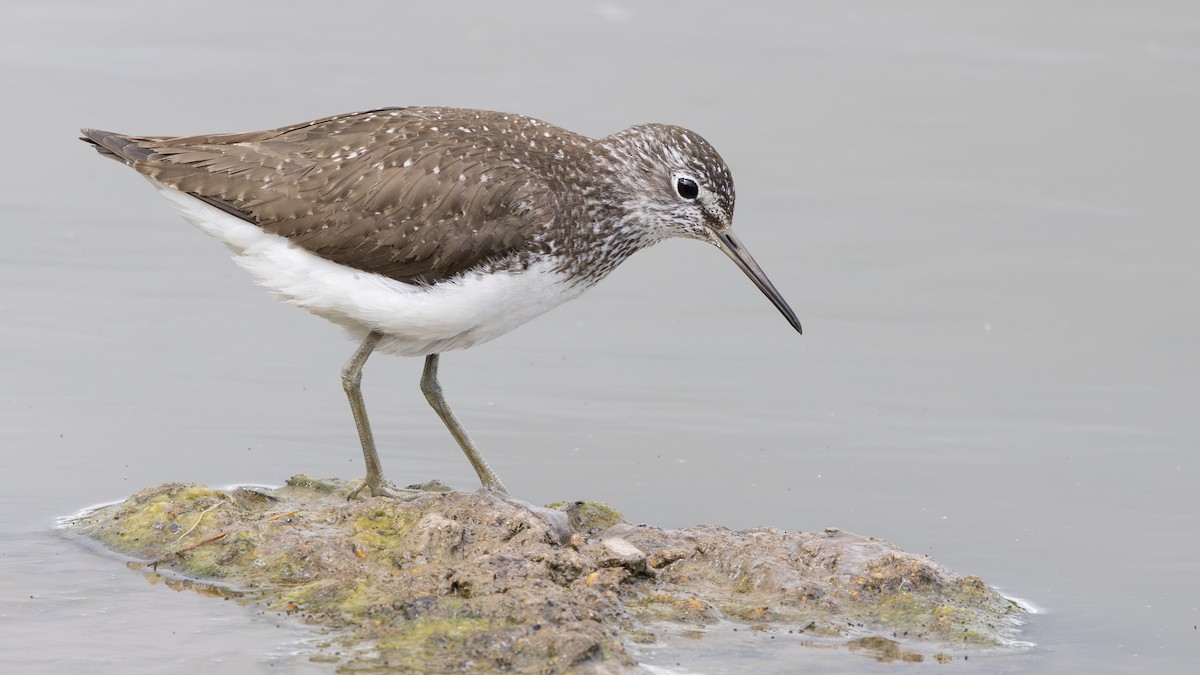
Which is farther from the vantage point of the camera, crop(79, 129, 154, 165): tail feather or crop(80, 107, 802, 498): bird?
crop(79, 129, 154, 165): tail feather

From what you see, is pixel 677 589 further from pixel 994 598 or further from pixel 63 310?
pixel 63 310

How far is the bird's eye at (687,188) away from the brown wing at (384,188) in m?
1.02

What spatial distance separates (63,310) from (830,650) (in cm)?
669

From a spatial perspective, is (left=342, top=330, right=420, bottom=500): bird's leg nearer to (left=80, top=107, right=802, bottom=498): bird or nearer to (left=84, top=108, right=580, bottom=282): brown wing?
(left=80, top=107, right=802, bottom=498): bird

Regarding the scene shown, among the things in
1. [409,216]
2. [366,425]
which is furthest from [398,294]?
[366,425]

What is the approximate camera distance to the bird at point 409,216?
29.2 feet

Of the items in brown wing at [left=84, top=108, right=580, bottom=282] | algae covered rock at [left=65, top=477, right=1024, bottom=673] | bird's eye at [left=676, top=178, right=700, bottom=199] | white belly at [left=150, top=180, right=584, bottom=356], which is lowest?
algae covered rock at [left=65, top=477, right=1024, bottom=673]

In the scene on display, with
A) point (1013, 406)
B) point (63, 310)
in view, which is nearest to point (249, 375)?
point (63, 310)

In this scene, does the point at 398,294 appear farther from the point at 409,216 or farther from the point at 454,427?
the point at 454,427

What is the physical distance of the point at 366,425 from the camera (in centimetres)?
935

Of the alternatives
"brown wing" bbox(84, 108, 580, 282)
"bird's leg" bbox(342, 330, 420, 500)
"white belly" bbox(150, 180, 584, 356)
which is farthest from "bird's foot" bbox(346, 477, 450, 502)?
"brown wing" bbox(84, 108, 580, 282)

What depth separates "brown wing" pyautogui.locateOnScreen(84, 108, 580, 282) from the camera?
8.94 metres

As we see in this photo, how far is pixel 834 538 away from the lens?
8.45 metres

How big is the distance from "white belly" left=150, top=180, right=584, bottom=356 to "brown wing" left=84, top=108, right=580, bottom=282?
8 centimetres
